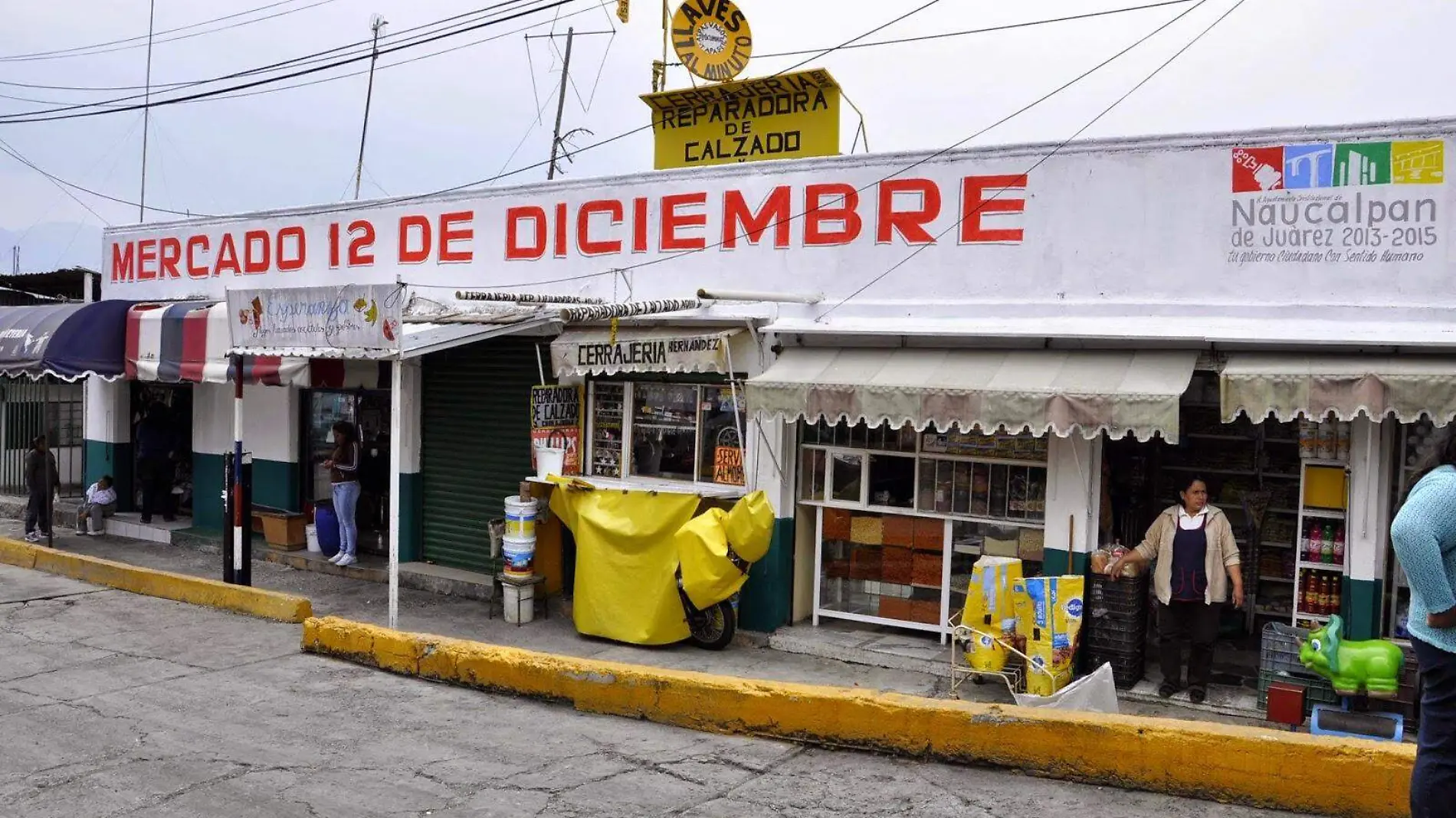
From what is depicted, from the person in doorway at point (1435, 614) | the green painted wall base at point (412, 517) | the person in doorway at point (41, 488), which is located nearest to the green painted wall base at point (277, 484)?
the green painted wall base at point (412, 517)

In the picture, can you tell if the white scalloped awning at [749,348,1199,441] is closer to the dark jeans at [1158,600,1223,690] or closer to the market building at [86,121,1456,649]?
the market building at [86,121,1456,649]

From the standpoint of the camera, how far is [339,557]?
1332 centimetres

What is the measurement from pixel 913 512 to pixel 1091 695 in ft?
8.38

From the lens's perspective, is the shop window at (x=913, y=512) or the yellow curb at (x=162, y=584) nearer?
the shop window at (x=913, y=512)

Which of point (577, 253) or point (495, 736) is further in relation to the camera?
point (577, 253)

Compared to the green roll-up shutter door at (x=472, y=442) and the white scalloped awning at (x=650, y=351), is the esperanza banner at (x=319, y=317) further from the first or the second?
the green roll-up shutter door at (x=472, y=442)

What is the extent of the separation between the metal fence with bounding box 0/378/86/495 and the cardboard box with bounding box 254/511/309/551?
5.41m

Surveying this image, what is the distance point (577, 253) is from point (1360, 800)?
826cm

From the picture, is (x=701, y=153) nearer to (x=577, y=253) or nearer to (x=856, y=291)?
(x=577, y=253)

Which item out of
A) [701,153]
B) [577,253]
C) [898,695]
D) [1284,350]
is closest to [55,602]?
[577,253]

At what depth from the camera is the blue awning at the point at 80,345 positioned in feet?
44.6

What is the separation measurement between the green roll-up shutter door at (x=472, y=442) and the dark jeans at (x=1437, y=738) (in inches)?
347

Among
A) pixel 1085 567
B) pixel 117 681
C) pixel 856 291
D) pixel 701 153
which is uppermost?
pixel 701 153

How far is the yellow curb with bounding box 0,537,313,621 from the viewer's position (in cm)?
1072
